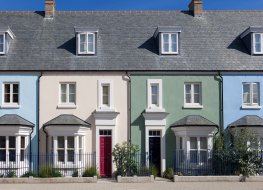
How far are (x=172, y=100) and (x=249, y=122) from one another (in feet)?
16.6

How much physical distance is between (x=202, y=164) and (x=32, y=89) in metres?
11.8

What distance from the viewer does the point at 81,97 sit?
3275 centimetres

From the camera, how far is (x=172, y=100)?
33000 mm

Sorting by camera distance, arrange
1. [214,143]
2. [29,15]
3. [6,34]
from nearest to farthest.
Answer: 1. [214,143]
2. [6,34]
3. [29,15]

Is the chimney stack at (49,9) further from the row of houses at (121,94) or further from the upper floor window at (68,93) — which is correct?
the upper floor window at (68,93)

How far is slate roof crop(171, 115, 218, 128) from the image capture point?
103 ft

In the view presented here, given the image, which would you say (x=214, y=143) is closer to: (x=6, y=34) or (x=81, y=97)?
(x=81, y=97)

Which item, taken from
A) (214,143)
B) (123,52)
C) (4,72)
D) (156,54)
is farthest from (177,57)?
(4,72)

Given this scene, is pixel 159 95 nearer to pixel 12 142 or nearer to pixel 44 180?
pixel 44 180

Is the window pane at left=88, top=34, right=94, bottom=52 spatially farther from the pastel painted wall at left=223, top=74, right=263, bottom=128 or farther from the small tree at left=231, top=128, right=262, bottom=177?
the small tree at left=231, top=128, right=262, bottom=177

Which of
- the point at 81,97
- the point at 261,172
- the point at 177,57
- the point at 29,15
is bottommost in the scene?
the point at 261,172

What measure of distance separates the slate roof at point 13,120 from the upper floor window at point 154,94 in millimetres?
7688

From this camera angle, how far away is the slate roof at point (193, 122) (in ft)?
103

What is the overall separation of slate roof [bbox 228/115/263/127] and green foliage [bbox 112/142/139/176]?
262 inches
